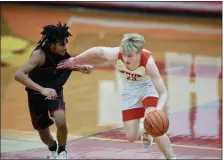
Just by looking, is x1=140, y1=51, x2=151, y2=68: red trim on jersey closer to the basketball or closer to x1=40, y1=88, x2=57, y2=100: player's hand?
the basketball

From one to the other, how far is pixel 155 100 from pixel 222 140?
2324 mm

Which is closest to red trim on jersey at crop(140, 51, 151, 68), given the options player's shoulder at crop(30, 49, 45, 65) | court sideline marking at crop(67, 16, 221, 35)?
player's shoulder at crop(30, 49, 45, 65)

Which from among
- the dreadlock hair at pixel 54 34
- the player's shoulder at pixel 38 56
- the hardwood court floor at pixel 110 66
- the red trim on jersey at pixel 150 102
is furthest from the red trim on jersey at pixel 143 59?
the hardwood court floor at pixel 110 66

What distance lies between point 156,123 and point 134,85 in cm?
79

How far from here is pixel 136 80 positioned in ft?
26.3

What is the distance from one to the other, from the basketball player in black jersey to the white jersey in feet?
1.84

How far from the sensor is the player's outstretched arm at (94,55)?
7891mm

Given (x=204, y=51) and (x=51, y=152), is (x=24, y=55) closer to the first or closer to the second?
(x=204, y=51)

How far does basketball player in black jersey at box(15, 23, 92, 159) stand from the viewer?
7.97 meters

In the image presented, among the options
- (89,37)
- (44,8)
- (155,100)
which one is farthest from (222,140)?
(44,8)

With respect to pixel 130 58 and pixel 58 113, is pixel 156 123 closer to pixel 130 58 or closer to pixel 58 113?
pixel 130 58

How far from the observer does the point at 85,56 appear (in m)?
8.07

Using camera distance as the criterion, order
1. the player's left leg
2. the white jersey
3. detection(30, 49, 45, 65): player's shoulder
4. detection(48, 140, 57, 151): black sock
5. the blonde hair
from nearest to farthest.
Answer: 1. the blonde hair
2. the white jersey
3. detection(30, 49, 45, 65): player's shoulder
4. the player's left leg
5. detection(48, 140, 57, 151): black sock

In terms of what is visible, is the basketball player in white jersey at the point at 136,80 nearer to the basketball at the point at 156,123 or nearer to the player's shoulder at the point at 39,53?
the basketball at the point at 156,123
